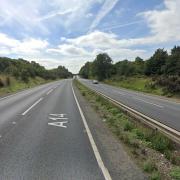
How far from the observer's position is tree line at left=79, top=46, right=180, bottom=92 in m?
45.4

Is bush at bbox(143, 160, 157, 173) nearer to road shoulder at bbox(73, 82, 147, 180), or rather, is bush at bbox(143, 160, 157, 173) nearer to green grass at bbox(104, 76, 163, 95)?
road shoulder at bbox(73, 82, 147, 180)

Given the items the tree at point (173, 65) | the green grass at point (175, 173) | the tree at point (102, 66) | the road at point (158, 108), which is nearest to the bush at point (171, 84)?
the road at point (158, 108)

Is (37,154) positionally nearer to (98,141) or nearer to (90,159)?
(90,159)

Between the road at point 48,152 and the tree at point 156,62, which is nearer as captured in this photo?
the road at point 48,152

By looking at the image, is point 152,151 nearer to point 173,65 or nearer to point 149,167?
point 149,167

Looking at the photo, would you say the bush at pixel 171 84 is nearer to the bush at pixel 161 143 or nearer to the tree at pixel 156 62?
the bush at pixel 161 143

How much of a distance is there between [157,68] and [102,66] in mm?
28239

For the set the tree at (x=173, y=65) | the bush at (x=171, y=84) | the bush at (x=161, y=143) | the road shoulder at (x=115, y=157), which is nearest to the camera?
the road shoulder at (x=115, y=157)

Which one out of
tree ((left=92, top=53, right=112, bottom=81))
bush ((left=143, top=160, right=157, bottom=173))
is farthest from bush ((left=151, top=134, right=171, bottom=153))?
tree ((left=92, top=53, right=112, bottom=81))

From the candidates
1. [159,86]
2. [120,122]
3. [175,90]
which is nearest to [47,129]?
[120,122]

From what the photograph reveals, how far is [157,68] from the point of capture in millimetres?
100625

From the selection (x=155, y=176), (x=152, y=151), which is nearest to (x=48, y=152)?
(x=152, y=151)

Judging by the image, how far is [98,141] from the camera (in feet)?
32.2

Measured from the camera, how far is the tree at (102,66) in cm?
12319
